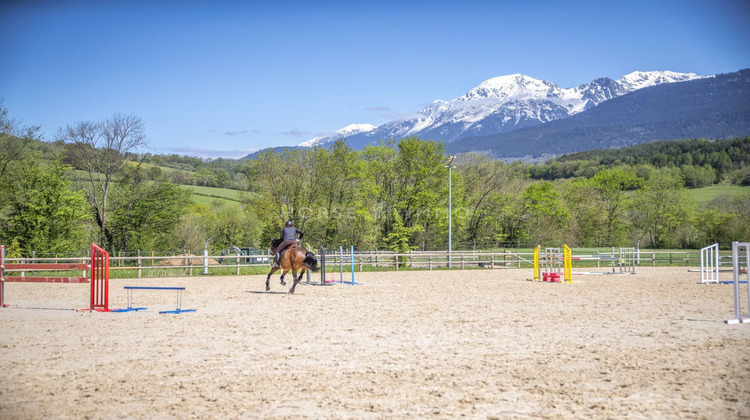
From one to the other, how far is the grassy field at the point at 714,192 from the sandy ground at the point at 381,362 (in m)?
69.1

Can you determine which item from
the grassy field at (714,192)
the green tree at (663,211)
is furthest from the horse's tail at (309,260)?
the grassy field at (714,192)

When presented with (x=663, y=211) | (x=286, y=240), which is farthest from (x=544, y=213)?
(x=286, y=240)

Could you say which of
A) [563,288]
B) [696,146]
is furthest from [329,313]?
[696,146]

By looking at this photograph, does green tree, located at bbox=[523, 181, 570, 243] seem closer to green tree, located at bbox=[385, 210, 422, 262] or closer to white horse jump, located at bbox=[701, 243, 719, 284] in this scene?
green tree, located at bbox=[385, 210, 422, 262]

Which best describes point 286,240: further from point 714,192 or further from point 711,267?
point 714,192

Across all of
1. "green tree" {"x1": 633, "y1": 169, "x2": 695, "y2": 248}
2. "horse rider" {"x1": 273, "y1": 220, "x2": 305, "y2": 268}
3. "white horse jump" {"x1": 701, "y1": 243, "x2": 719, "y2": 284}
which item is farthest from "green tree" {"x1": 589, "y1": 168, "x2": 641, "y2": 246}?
"horse rider" {"x1": 273, "y1": 220, "x2": 305, "y2": 268}

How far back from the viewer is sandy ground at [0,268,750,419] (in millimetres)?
5676

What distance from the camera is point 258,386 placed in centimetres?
648

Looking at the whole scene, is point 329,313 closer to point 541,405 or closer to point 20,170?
point 541,405

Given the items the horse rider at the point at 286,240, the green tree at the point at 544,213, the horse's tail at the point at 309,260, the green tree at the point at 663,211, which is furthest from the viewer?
the green tree at the point at 663,211

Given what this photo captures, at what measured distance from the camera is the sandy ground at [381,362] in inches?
223

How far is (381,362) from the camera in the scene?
7.71 metres

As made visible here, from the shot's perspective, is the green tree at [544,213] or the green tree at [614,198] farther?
the green tree at [614,198]

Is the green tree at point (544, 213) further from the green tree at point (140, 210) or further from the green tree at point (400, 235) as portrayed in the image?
the green tree at point (140, 210)
